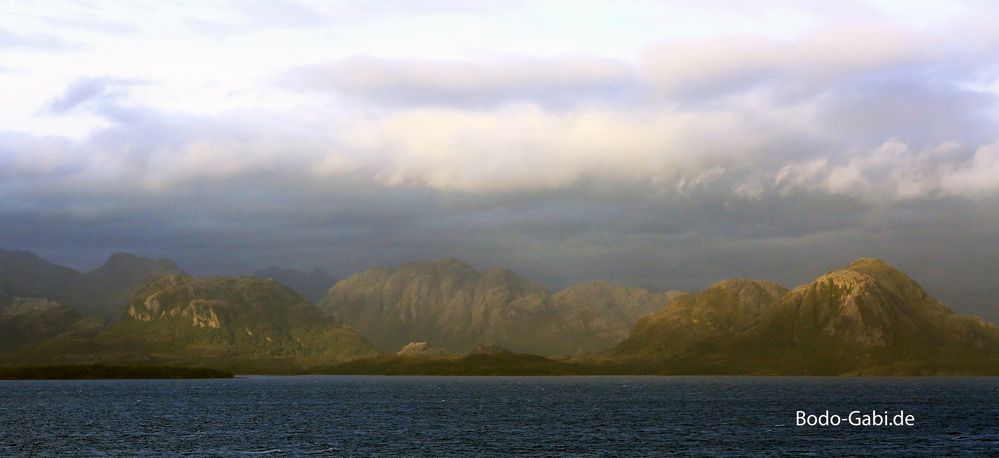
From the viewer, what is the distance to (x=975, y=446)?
558ft

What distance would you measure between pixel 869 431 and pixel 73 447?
470 ft

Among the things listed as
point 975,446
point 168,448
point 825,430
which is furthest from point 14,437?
point 975,446

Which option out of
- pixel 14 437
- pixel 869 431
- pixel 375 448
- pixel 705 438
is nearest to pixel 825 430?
pixel 869 431

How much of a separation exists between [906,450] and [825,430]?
3511 centimetres

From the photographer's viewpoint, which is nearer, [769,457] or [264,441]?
[769,457]

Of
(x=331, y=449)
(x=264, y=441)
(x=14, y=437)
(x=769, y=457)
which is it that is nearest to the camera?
(x=769, y=457)

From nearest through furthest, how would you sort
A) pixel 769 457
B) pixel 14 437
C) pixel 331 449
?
pixel 769 457 < pixel 331 449 < pixel 14 437

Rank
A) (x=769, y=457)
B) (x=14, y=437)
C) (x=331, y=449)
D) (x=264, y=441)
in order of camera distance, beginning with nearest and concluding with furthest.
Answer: (x=769, y=457) < (x=331, y=449) < (x=264, y=441) < (x=14, y=437)

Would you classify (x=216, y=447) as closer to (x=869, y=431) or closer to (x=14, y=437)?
(x=14, y=437)

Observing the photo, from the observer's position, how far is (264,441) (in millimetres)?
183250

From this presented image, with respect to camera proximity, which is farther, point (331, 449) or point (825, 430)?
point (825, 430)

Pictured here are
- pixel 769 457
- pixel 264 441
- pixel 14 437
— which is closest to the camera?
pixel 769 457

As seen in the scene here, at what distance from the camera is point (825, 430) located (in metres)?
200

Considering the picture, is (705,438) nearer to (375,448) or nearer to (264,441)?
(375,448)
